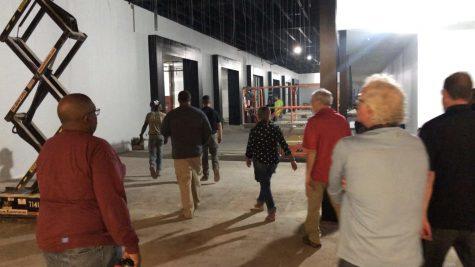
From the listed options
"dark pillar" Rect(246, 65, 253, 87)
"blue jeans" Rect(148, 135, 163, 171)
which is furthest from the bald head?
"dark pillar" Rect(246, 65, 253, 87)

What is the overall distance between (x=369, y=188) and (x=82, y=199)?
4.79ft

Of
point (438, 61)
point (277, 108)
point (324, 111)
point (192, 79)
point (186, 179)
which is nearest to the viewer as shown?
point (324, 111)

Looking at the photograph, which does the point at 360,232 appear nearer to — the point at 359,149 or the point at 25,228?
the point at 359,149

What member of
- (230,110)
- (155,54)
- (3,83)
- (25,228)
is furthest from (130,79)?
(230,110)

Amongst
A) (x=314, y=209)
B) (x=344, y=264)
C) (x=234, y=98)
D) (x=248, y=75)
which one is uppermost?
(x=248, y=75)

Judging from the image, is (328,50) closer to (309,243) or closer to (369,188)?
(309,243)

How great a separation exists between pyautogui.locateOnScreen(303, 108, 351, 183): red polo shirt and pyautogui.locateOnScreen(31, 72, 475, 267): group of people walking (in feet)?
4.87

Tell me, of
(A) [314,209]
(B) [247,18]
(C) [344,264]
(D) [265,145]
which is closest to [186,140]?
(D) [265,145]

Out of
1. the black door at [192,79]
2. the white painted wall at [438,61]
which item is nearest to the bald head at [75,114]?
the white painted wall at [438,61]

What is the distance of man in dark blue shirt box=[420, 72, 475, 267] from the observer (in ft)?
8.35

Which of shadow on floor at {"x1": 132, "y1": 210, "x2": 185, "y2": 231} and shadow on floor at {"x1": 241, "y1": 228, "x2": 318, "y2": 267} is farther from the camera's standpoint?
shadow on floor at {"x1": 132, "y1": 210, "x2": 185, "y2": 231}

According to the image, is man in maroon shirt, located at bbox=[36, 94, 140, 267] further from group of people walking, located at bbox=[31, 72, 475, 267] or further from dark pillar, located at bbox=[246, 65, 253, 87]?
dark pillar, located at bbox=[246, 65, 253, 87]

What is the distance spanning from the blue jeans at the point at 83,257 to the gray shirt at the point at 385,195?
4.19 feet

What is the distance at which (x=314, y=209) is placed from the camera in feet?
14.9
